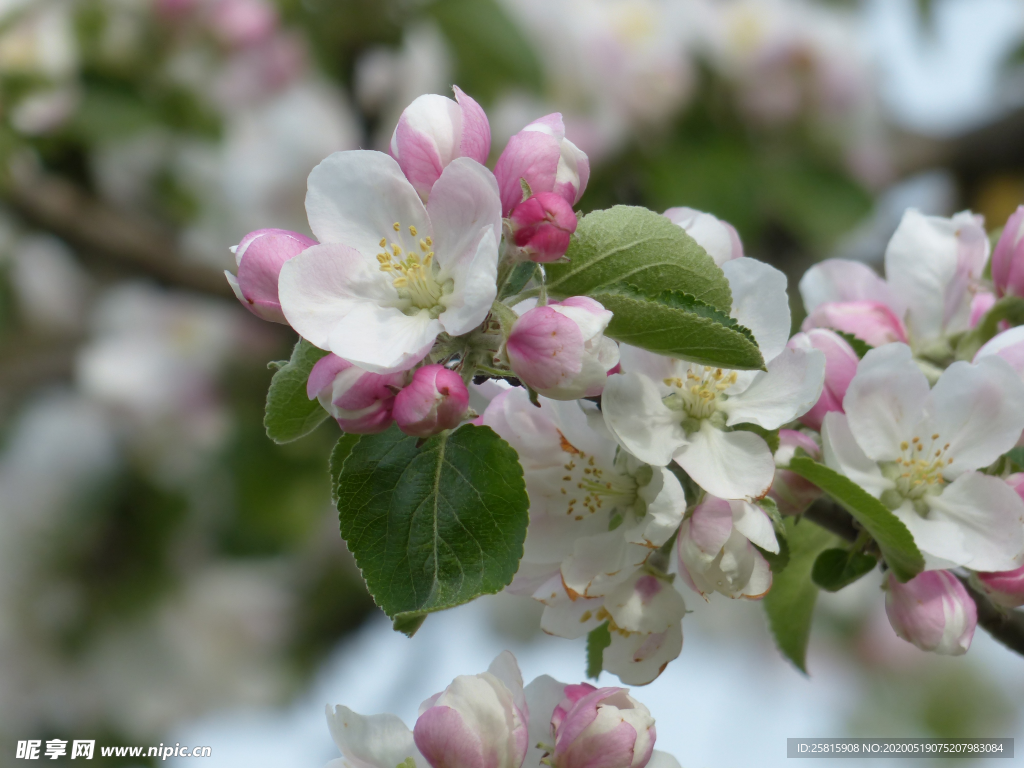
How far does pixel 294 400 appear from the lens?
2.31 feet

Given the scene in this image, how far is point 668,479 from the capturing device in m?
0.70

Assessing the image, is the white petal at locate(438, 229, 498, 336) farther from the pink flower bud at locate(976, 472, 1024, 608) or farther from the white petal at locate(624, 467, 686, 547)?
the pink flower bud at locate(976, 472, 1024, 608)

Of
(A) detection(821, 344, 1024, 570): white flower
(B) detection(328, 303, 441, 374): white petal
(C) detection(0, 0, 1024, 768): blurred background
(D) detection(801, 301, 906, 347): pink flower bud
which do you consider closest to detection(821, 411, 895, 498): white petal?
(A) detection(821, 344, 1024, 570): white flower

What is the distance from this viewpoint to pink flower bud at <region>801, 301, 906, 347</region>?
0.85 meters

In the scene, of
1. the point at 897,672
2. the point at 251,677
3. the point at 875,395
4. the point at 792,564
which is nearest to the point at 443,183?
the point at 875,395

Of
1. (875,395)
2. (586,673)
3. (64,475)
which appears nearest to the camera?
(875,395)

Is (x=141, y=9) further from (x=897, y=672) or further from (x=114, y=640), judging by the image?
(x=897, y=672)

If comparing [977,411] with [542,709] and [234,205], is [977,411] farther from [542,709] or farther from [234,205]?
[234,205]

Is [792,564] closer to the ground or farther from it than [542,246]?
closer to the ground

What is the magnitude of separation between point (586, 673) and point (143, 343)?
2.21 metres

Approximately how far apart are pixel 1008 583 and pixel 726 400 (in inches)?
9.5

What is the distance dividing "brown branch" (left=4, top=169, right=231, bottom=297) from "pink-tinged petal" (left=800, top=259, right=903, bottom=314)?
1.68 meters

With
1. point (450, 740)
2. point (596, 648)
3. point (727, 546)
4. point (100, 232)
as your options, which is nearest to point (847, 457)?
point (727, 546)

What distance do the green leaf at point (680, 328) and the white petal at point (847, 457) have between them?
0.48 feet
